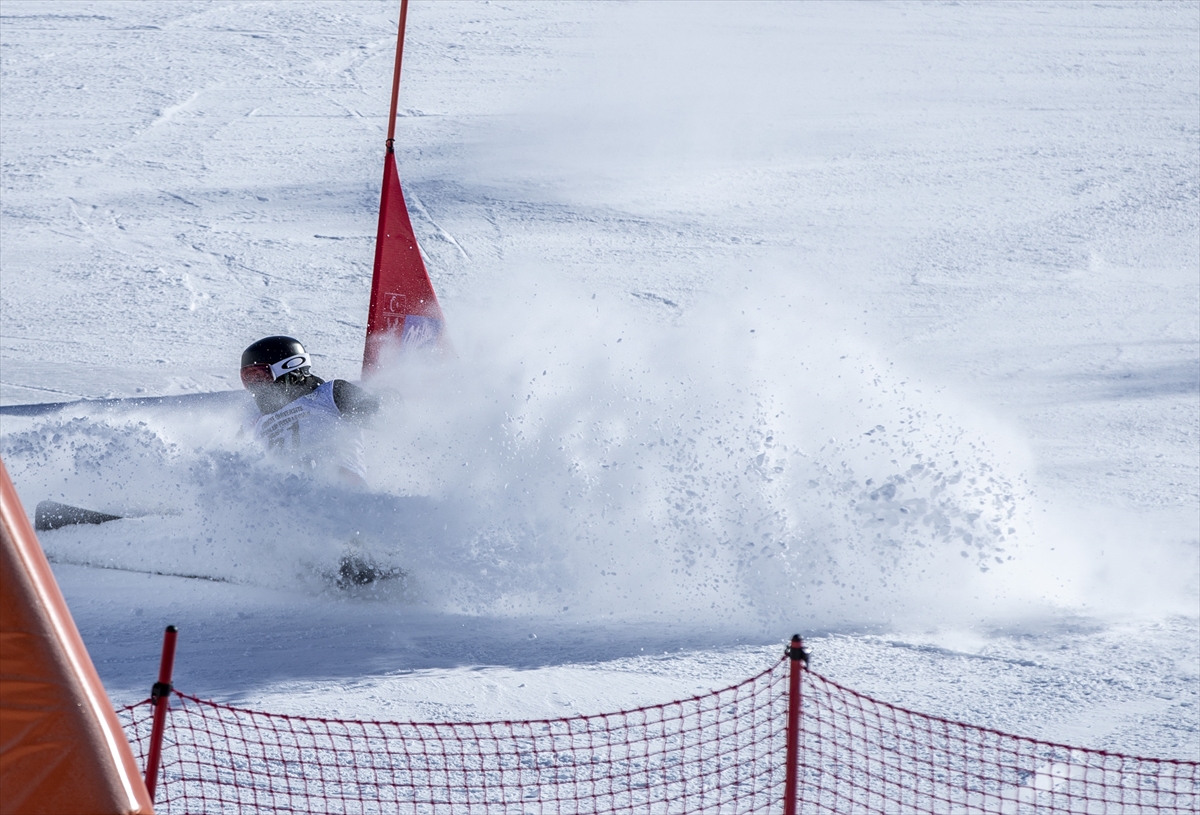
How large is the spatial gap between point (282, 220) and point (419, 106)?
3.98 m

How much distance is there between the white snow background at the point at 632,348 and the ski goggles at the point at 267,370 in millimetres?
404

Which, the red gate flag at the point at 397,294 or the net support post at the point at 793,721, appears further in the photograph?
the red gate flag at the point at 397,294

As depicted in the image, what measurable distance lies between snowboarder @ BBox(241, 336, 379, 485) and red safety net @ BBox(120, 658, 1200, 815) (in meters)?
1.84

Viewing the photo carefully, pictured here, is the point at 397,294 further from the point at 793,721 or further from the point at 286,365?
the point at 793,721

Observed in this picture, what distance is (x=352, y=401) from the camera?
21.2 ft

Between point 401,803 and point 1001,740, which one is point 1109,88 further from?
point 401,803

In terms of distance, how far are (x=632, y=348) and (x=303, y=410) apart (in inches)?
97.9

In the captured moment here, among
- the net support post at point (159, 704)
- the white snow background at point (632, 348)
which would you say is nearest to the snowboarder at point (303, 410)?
the white snow background at point (632, 348)

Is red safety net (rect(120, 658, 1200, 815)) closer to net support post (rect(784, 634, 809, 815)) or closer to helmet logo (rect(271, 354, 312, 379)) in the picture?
net support post (rect(784, 634, 809, 815))

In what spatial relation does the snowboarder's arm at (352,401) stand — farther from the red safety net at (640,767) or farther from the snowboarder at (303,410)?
the red safety net at (640,767)

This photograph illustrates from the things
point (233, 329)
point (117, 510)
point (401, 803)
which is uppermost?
point (233, 329)

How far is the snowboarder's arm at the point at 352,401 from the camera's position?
6.42 m

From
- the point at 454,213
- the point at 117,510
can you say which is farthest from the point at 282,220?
the point at 117,510

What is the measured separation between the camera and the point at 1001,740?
460cm
